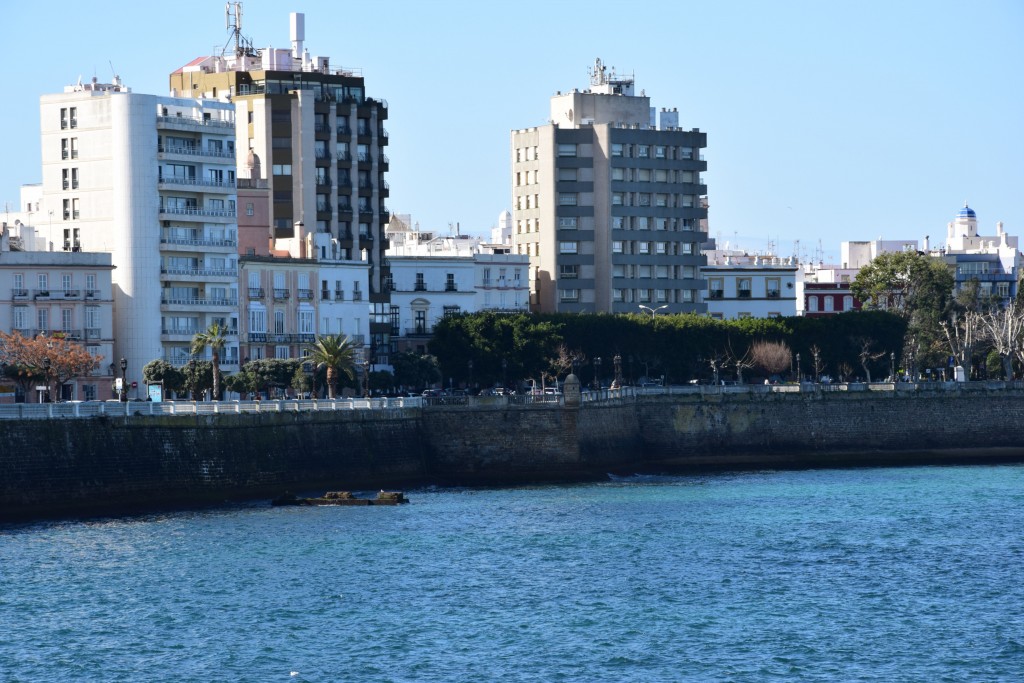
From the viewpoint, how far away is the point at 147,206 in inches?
4375

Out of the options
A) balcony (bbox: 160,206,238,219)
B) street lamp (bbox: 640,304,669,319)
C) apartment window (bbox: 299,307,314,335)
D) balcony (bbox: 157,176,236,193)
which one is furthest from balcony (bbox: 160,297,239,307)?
street lamp (bbox: 640,304,669,319)

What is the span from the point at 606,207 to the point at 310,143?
29973 mm

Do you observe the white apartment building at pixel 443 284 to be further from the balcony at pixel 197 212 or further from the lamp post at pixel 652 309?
the balcony at pixel 197 212

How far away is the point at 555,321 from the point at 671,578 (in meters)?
65.8

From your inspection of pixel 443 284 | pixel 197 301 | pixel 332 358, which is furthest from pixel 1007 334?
pixel 197 301

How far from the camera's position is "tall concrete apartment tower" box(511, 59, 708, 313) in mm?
156250

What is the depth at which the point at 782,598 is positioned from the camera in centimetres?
6469

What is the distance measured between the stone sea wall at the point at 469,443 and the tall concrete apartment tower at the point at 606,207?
38161 millimetres

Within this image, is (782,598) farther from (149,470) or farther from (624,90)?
(624,90)

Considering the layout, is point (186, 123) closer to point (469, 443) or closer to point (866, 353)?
point (469, 443)

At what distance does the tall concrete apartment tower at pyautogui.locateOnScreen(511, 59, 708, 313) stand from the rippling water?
220 feet

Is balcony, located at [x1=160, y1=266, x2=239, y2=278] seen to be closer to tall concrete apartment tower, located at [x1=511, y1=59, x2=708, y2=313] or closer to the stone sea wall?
the stone sea wall

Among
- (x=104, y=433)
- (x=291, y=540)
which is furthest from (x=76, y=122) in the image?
(x=291, y=540)

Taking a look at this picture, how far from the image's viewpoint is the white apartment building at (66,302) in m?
105
